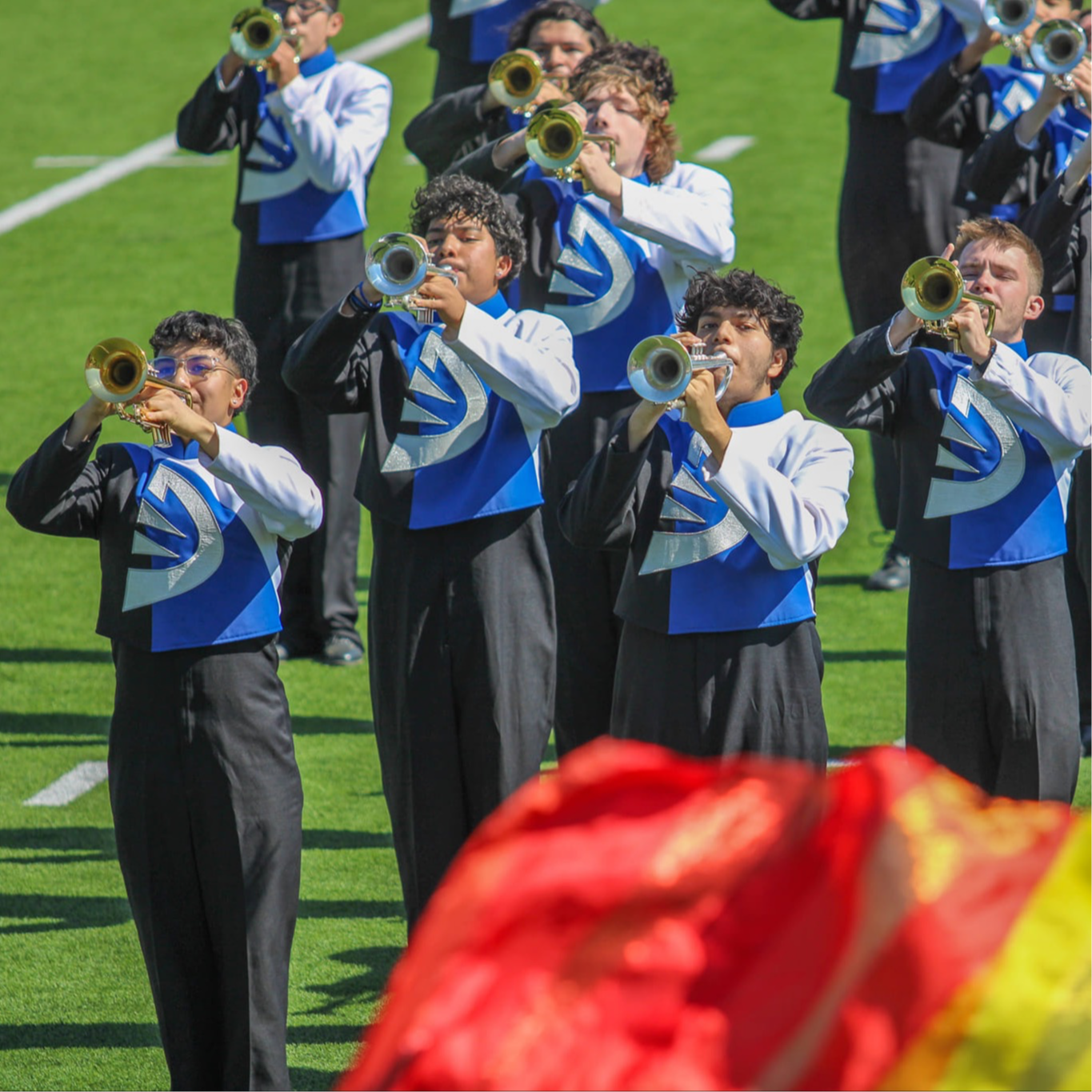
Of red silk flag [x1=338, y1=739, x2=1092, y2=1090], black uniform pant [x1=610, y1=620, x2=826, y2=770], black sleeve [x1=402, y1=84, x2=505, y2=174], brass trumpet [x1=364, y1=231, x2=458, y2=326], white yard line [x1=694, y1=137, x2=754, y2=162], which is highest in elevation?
white yard line [x1=694, y1=137, x2=754, y2=162]

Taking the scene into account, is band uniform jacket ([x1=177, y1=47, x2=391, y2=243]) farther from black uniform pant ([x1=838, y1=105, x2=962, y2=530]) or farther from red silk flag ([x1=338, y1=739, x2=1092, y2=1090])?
red silk flag ([x1=338, y1=739, x2=1092, y2=1090])

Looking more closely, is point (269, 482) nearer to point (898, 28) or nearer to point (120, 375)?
point (120, 375)

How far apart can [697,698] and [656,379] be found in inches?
26.5

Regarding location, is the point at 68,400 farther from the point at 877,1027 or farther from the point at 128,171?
the point at 877,1027

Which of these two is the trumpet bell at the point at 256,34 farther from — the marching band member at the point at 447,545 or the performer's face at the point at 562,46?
the marching band member at the point at 447,545

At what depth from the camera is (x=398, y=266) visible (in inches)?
176

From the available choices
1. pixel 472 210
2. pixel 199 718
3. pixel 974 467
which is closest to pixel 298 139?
pixel 472 210

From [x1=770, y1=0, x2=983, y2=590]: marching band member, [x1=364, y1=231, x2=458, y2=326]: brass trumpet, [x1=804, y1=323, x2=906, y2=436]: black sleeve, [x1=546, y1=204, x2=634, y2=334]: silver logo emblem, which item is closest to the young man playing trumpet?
[x1=804, y1=323, x2=906, y2=436]: black sleeve

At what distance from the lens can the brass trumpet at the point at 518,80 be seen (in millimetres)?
6160

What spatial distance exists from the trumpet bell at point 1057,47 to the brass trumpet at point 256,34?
8.16ft

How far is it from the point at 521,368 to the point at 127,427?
6.04 meters

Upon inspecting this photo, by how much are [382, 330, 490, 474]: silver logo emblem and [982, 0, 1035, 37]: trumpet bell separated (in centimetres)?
264

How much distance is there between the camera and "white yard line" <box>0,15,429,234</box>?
13.2 m

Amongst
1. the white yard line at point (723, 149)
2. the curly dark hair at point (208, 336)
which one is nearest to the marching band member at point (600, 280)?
the curly dark hair at point (208, 336)
